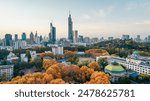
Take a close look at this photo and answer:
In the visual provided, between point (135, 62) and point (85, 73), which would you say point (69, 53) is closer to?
point (85, 73)

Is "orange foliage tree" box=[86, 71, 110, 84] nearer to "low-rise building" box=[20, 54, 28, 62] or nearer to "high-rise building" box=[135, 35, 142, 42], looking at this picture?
"high-rise building" box=[135, 35, 142, 42]

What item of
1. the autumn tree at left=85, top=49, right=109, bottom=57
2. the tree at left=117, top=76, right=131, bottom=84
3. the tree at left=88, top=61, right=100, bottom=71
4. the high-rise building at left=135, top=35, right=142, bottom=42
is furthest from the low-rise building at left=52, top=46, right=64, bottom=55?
the high-rise building at left=135, top=35, right=142, bottom=42

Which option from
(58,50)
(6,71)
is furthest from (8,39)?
(58,50)

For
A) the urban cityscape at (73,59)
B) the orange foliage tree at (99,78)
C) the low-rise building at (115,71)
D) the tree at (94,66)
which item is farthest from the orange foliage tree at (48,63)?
the low-rise building at (115,71)

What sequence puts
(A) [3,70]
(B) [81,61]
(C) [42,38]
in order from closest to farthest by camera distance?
(A) [3,70] → (B) [81,61] → (C) [42,38]

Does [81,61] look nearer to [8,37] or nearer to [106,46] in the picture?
[106,46]

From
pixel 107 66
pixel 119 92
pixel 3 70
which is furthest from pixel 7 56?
pixel 119 92

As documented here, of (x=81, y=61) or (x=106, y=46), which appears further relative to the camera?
(x=106, y=46)

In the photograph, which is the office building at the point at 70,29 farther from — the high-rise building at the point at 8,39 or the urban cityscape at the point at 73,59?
the high-rise building at the point at 8,39
